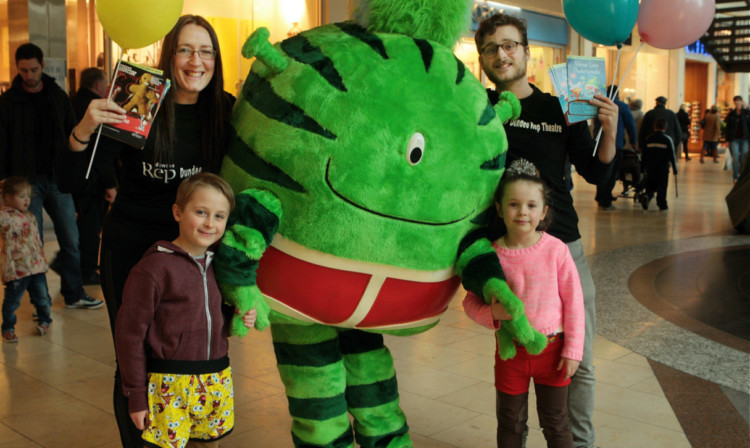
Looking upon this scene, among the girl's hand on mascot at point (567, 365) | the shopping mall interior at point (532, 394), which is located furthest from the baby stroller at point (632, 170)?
the girl's hand on mascot at point (567, 365)

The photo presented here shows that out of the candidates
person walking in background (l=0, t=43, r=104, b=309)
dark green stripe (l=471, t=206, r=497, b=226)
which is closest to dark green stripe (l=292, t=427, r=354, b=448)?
dark green stripe (l=471, t=206, r=497, b=226)

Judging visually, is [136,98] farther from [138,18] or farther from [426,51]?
[426,51]

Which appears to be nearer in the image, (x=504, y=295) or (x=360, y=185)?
(x=360, y=185)

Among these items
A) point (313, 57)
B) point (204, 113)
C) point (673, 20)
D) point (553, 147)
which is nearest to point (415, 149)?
point (313, 57)

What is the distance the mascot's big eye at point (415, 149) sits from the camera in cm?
241

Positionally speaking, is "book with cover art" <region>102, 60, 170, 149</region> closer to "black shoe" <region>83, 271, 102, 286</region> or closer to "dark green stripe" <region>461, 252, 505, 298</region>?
"dark green stripe" <region>461, 252, 505, 298</region>

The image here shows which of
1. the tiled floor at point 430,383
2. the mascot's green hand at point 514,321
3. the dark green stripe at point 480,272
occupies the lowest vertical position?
the tiled floor at point 430,383

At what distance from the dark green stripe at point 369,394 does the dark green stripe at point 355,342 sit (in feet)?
0.43

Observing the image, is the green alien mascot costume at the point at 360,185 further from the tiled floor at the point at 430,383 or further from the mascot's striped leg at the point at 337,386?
the tiled floor at the point at 430,383

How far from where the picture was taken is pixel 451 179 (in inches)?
97.4

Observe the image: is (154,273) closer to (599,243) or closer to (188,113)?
(188,113)

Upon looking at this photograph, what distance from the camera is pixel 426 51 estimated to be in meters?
2.56

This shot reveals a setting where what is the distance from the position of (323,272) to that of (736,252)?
7122 mm

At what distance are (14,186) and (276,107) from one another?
3.27 metres
